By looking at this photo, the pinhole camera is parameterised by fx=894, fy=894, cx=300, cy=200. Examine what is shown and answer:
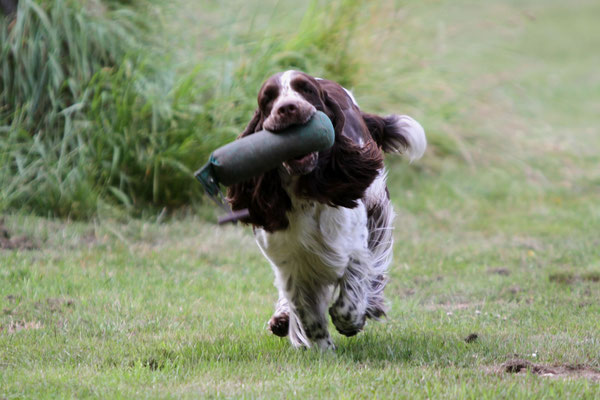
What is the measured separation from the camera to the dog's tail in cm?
500

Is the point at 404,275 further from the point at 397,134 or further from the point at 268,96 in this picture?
the point at 268,96

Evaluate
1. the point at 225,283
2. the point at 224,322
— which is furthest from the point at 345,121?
the point at 225,283

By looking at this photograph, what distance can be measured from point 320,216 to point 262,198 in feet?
1.07

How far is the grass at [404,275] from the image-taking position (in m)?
3.88

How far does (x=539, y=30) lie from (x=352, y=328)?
1852 cm

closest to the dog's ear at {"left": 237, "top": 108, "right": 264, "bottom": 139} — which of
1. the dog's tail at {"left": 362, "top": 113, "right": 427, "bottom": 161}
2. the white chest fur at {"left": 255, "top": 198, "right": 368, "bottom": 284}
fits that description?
the white chest fur at {"left": 255, "top": 198, "right": 368, "bottom": 284}

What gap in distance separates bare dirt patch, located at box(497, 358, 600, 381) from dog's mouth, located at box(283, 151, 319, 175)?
48.5 inches

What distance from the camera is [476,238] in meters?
7.88

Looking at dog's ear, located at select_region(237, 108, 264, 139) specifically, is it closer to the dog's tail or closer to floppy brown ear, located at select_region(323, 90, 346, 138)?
floppy brown ear, located at select_region(323, 90, 346, 138)

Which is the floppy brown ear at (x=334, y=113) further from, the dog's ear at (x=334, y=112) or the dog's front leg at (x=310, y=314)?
the dog's front leg at (x=310, y=314)

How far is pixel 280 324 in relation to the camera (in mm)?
4773

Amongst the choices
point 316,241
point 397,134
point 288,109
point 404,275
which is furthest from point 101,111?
point 288,109

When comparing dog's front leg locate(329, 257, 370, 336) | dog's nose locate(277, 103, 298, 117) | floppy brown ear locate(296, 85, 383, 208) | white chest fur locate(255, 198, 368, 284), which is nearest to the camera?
dog's nose locate(277, 103, 298, 117)

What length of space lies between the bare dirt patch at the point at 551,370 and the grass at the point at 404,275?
0.20 ft
